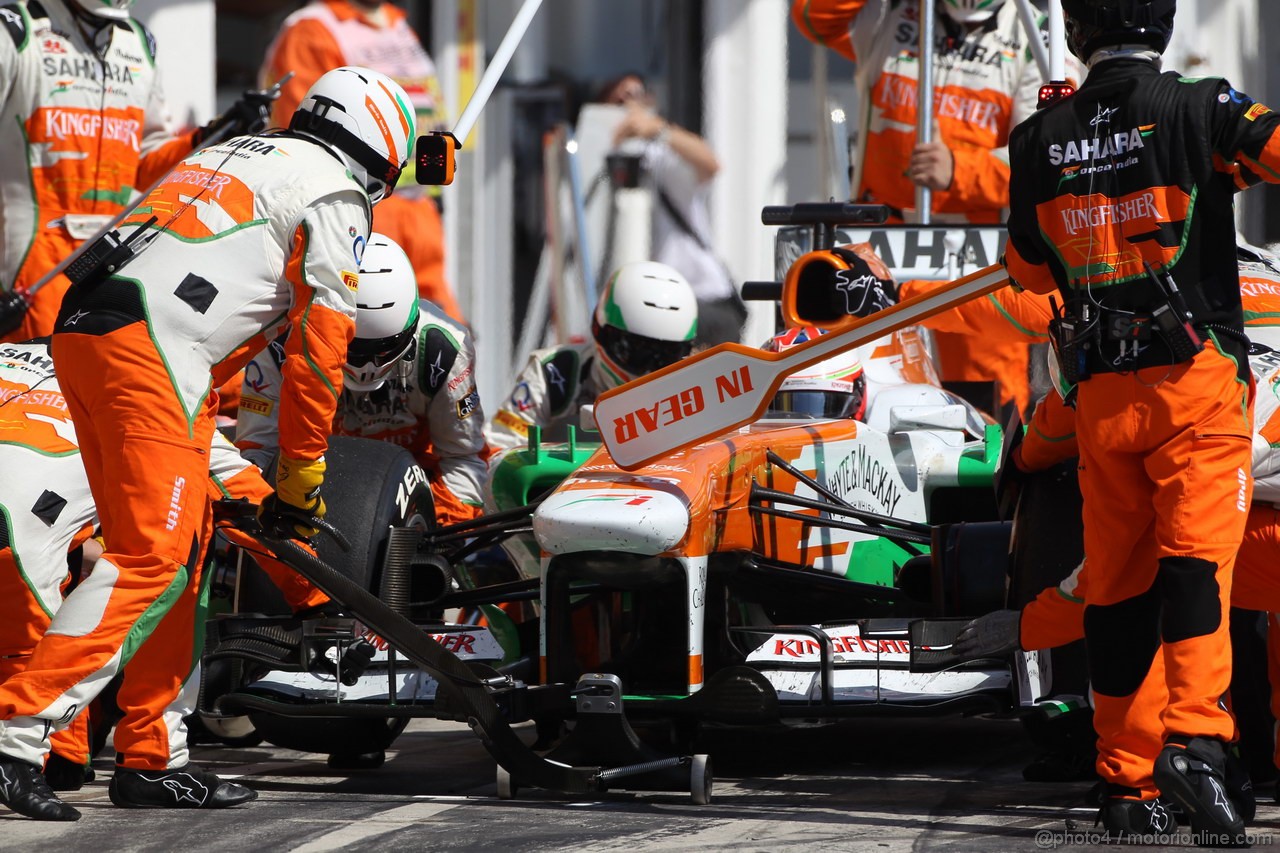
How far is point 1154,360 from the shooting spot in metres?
4.47

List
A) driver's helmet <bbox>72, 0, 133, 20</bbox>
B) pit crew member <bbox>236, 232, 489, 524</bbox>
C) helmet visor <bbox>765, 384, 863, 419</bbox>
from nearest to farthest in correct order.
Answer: helmet visor <bbox>765, 384, 863, 419</bbox>, pit crew member <bbox>236, 232, 489, 524</bbox>, driver's helmet <bbox>72, 0, 133, 20</bbox>

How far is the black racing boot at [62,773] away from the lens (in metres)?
5.51

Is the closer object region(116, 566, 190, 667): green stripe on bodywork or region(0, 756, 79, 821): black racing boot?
region(0, 756, 79, 821): black racing boot

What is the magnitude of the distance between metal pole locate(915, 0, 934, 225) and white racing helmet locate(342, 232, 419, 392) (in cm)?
235

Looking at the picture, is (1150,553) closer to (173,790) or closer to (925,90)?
(173,790)

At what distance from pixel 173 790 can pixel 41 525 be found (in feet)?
2.79

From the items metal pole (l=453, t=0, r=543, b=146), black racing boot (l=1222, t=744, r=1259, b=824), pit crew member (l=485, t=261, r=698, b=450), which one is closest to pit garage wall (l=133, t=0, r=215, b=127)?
pit crew member (l=485, t=261, r=698, b=450)

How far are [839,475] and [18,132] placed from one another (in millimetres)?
3869

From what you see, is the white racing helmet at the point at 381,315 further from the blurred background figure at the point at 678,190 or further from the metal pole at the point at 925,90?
the blurred background figure at the point at 678,190

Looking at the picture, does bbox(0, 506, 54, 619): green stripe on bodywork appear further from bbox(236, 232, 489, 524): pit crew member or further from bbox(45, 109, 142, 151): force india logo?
bbox(45, 109, 142, 151): force india logo

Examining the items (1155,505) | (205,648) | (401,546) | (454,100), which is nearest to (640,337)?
(401,546)

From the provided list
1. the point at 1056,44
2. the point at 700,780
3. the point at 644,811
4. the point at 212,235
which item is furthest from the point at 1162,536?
the point at 212,235

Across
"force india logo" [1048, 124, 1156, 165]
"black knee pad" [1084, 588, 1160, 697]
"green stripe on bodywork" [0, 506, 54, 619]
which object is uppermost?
"force india logo" [1048, 124, 1156, 165]

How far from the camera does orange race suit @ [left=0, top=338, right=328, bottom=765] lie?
5375mm
